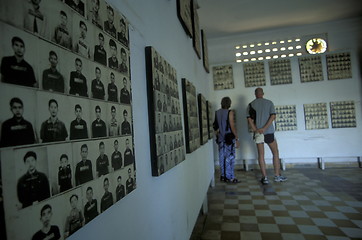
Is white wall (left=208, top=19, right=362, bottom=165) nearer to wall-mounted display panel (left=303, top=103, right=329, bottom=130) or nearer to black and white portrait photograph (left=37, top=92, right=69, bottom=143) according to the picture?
wall-mounted display panel (left=303, top=103, right=329, bottom=130)

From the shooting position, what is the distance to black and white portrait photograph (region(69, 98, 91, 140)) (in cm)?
47

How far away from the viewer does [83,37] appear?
516mm

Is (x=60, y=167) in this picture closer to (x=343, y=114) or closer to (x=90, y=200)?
(x=90, y=200)

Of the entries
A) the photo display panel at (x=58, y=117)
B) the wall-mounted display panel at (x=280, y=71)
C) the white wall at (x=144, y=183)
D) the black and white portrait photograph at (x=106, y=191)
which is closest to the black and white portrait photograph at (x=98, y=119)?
the photo display panel at (x=58, y=117)

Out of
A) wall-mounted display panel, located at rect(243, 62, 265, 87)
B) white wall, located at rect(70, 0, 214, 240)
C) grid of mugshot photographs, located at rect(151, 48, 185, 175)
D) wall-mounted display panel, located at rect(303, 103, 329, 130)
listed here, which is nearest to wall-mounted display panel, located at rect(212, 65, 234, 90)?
wall-mounted display panel, located at rect(243, 62, 265, 87)

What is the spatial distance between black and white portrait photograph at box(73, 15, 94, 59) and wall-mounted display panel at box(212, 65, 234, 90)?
14.2 ft

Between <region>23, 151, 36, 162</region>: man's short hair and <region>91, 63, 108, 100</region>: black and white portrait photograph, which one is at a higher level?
<region>91, 63, 108, 100</region>: black and white portrait photograph

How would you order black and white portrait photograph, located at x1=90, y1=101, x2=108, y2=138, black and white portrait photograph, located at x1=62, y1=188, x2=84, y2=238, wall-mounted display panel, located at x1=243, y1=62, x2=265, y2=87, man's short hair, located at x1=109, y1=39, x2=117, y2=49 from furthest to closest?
wall-mounted display panel, located at x1=243, y1=62, x2=265, y2=87 < man's short hair, located at x1=109, y1=39, x2=117, y2=49 < black and white portrait photograph, located at x1=90, y1=101, x2=108, y2=138 < black and white portrait photograph, located at x1=62, y1=188, x2=84, y2=238

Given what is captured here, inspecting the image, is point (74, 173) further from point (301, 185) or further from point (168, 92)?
point (301, 185)

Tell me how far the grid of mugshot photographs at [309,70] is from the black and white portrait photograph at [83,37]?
4416 millimetres

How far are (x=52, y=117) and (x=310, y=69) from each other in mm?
4877

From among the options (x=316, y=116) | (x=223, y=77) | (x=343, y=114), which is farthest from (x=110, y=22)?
(x=343, y=114)

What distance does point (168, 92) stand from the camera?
122cm

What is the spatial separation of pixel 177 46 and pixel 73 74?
1237mm
